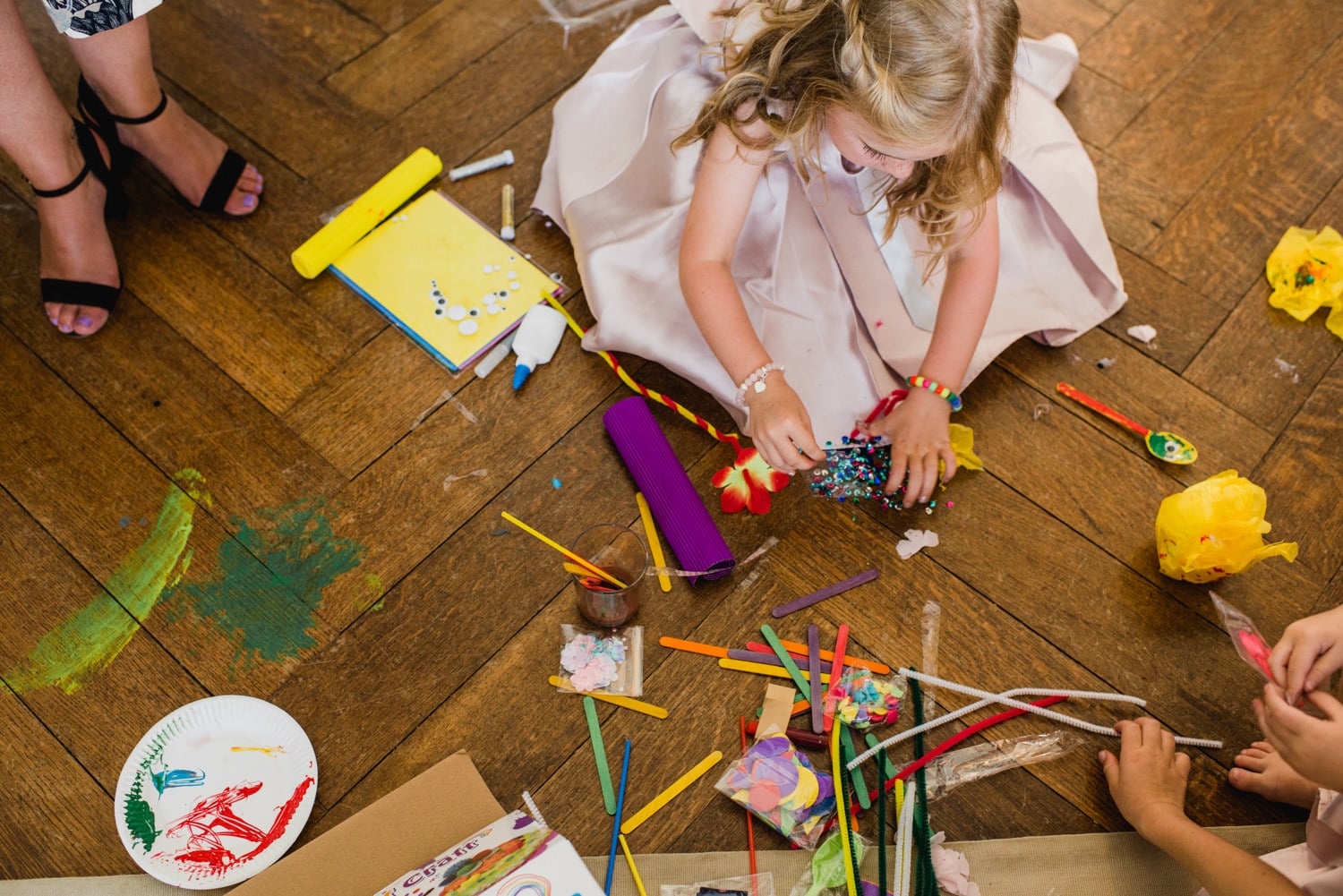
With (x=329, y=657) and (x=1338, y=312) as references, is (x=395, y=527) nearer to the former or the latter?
(x=329, y=657)

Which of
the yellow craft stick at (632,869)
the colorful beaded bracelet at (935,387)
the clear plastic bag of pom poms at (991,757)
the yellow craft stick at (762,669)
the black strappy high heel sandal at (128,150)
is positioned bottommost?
the yellow craft stick at (632,869)

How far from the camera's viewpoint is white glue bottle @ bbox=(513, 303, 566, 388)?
128cm

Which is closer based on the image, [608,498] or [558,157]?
[608,498]

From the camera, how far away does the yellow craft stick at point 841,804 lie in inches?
38.9

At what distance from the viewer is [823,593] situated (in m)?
1.17

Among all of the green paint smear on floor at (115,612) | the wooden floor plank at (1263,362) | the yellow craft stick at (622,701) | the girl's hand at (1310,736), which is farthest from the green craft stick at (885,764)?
the green paint smear on floor at (115,612)

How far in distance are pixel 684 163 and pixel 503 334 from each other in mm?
334

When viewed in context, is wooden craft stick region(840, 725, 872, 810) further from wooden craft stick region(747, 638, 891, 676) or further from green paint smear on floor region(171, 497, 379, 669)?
green paint smear on floor region(171, 497, 379, 669)

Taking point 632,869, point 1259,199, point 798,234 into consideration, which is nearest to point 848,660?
point 632,869

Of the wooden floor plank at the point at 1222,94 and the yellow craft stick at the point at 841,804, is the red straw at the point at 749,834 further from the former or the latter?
the wooden floor plank at the point at 1222,94

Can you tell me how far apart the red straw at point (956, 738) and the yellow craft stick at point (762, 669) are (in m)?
0.13

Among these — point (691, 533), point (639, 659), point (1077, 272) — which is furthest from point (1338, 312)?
point (639, 659)

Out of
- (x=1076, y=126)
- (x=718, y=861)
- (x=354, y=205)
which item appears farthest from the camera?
(x=1076, y=126)

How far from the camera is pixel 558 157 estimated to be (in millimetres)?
1396
